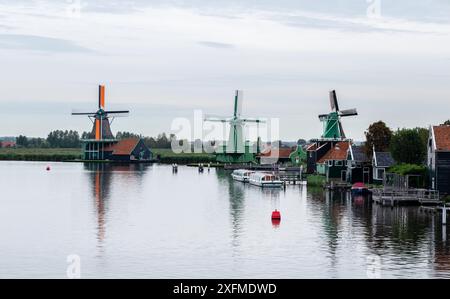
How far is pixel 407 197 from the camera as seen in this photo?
82.8 meters

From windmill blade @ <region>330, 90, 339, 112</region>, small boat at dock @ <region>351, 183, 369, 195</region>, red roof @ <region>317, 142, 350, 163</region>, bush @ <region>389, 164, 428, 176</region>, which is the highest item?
windmill blade @ <region>330, 90, 339, 112</region>

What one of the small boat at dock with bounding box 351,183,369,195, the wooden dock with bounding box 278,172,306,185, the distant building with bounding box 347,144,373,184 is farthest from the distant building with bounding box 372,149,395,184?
the wooden dock with bounding box 278,172,306,185

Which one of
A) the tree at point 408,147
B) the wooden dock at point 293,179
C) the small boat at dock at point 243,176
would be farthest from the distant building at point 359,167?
the small boat at dock at point 243,176

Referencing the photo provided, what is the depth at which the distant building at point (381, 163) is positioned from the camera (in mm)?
104438

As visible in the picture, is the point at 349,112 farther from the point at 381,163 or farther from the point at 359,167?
the point at 381,163

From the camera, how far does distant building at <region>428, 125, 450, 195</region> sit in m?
81.3

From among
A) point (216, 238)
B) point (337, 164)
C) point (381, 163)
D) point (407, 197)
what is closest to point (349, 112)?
point (337, 164)

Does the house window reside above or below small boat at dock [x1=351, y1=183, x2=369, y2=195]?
above

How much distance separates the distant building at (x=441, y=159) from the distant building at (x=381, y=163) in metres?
20.7

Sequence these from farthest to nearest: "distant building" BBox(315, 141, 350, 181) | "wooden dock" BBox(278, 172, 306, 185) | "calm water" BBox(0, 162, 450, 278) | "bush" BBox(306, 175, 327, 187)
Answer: "wooden dock" BBox(278, 172, 306, 185)
"distant building" BBox(315, 141, 350, 181)
"bush" BBox(306, 175, 327, 187)
"calm water" BBox(0, 162, 450, 278)

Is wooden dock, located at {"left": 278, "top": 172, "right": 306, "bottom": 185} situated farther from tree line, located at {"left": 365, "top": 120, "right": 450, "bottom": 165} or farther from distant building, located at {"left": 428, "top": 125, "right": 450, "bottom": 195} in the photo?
distant building, located at {"left": 428, "top": 125, "right": 450, "bottom": 195}

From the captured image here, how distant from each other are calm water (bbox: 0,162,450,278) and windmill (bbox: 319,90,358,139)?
155 ft
